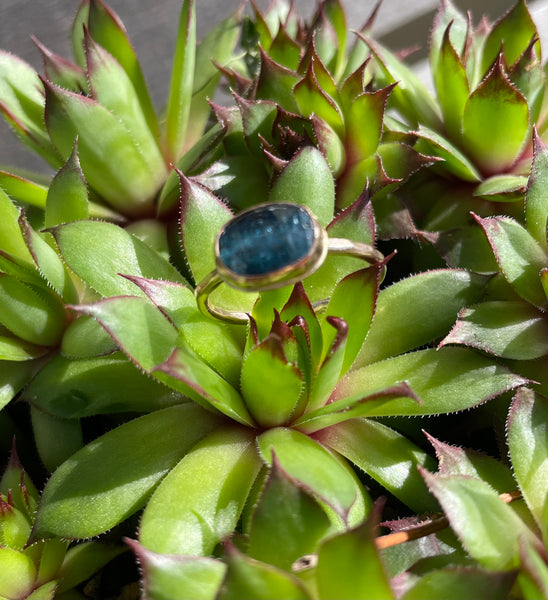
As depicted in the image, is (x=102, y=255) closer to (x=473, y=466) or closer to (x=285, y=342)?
(x=285, y=342)

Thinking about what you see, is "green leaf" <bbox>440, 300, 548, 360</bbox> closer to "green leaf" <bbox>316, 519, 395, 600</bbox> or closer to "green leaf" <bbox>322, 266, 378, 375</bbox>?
"green leaf" <bbox>322, 266, 378, 375</bbox>

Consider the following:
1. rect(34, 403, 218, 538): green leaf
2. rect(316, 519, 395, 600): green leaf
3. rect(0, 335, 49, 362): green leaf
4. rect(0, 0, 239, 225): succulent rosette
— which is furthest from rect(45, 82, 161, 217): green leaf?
rect(316, 519, 395, 600): green leaf

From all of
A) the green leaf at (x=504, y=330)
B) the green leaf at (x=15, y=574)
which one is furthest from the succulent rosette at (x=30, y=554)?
the green leaf at (x=504, y=330)

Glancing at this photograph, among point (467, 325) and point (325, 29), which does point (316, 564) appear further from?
point (325, 29)

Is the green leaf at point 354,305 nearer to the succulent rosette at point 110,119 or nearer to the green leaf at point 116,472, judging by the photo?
the green leaf at point 116,472

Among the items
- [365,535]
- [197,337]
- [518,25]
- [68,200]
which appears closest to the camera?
[365,535]

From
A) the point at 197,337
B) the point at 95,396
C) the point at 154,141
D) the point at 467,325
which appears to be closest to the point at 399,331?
the point at 467,325
